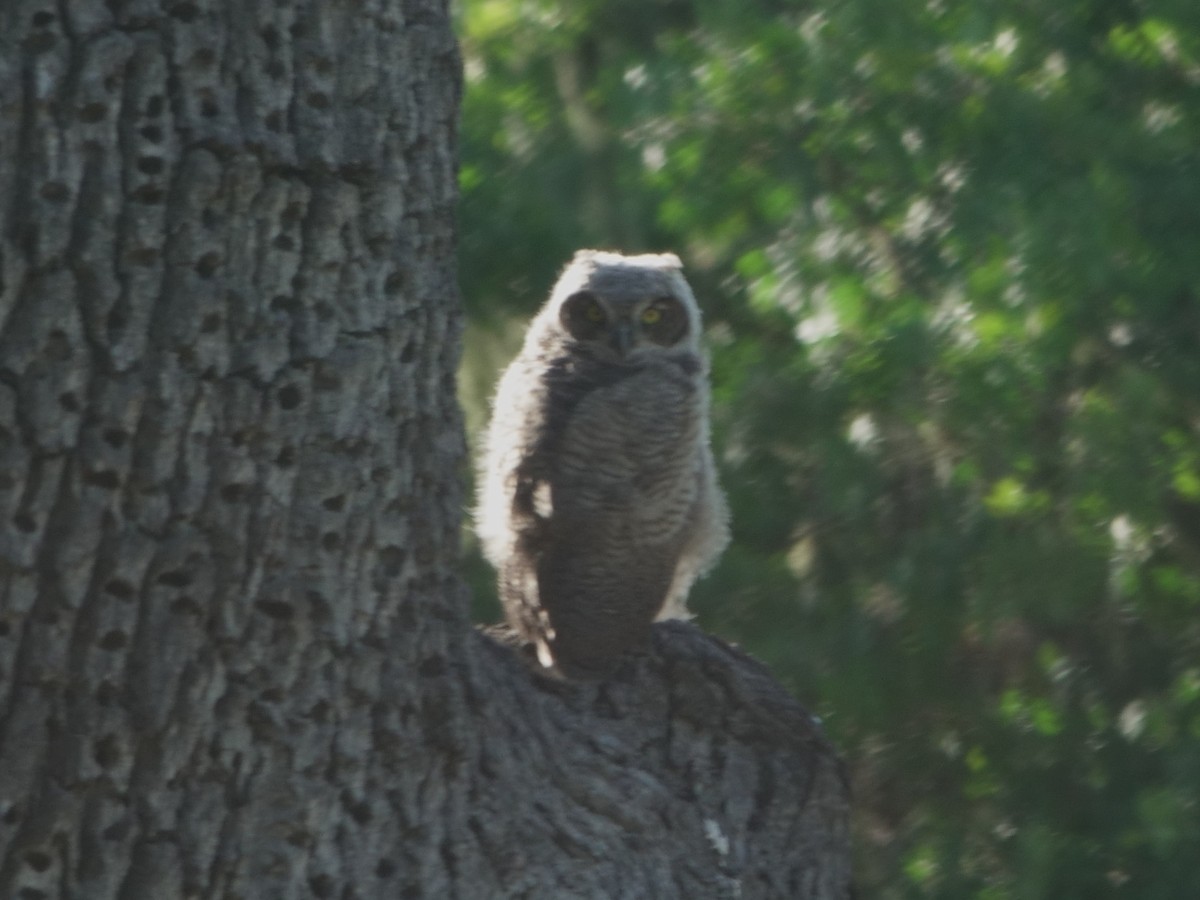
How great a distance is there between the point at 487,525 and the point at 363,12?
5.98 ft

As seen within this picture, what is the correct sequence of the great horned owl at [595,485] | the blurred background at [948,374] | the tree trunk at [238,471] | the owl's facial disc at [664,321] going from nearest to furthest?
the tree trunk at [238,471]
the great horned owl at [595,485]
the owl's facial disc at [664,321]
the blurred background at [948,374]

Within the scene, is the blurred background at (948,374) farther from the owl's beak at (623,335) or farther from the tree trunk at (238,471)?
the tree trunk at (238,471)

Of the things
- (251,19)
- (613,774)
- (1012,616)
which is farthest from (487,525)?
(1012,616)

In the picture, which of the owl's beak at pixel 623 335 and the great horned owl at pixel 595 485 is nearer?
the great horned owl at pixel 595 485

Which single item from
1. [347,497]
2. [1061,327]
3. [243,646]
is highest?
[1061,327]

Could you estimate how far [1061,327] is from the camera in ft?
19.3

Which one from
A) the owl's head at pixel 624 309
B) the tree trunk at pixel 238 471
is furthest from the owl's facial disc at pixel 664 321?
the tree trunk at pixel 238 471

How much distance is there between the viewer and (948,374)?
5949 millimetres

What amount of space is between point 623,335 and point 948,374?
180 cm

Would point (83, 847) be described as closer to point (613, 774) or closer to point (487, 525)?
point (613, 774)

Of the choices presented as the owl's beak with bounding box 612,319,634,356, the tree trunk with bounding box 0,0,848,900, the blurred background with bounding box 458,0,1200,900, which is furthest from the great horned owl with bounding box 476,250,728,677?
the blurred background with bounding box 458,0,1200,900

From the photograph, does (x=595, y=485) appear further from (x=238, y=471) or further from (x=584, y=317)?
(x=238, y=471)

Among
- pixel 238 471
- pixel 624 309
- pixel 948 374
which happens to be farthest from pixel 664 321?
pixel 238 471

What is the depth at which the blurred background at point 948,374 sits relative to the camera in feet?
19.4
